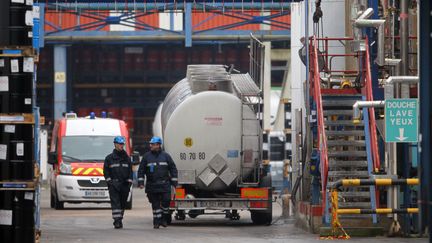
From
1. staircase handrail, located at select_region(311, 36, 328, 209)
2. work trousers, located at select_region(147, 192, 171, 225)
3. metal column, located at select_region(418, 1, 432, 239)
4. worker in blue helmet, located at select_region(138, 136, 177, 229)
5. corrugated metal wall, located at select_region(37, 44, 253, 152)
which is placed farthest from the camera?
corrugated metal wall, located at select_region(37, 44, 253, 152)

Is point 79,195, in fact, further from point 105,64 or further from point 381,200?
point 105,64

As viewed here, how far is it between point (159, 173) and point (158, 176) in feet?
0.21

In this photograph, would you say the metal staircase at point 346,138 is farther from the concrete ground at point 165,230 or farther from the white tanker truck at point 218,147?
the white tanker truck at point 218,147

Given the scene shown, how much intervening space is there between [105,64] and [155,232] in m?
45.1

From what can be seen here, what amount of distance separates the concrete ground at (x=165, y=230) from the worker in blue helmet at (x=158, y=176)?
50cm

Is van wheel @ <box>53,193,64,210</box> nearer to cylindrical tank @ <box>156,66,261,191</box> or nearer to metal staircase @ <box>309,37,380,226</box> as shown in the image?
cylindrical tank @ <box>156,66,261,191</box>

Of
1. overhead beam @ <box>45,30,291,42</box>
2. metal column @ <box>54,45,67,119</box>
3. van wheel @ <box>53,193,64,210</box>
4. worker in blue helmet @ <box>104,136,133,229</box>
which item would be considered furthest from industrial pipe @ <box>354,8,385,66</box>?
metal column @ <box>54,45,67,119</box>

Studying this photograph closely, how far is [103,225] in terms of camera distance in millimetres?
25594

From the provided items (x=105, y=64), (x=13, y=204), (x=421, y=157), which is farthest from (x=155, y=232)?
(x=105, y=64)

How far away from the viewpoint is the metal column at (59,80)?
6203cm

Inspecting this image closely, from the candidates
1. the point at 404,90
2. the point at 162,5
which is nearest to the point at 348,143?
the point at 404,90

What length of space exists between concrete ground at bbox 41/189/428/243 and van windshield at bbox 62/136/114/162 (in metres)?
2.54

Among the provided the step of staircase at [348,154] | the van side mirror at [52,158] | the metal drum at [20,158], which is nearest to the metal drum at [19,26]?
the metal drum at [20,158]

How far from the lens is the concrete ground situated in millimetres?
20594
